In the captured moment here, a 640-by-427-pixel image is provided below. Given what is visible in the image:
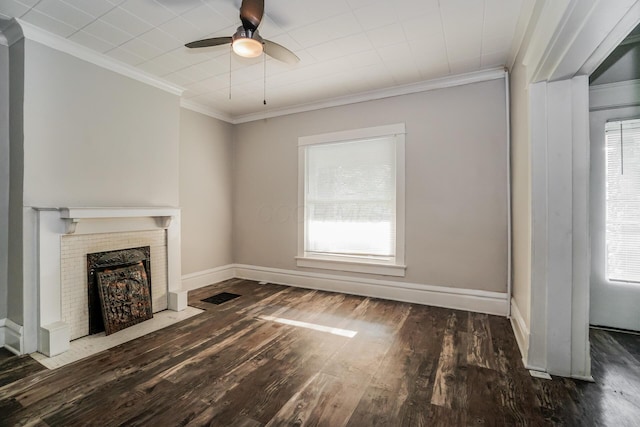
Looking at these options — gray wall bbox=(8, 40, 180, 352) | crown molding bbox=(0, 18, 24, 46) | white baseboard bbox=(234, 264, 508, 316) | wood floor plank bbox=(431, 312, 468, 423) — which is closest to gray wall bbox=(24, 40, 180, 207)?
gray wall bbox=(8, 40, 180, 352)

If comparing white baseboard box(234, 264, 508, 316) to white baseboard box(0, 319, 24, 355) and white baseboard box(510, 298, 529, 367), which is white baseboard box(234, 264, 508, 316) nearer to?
white baseboard box(510, 298, 529, 367)

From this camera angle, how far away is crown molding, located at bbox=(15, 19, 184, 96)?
96.0 inches

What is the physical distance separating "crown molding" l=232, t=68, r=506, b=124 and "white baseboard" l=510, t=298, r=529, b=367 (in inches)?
95.1

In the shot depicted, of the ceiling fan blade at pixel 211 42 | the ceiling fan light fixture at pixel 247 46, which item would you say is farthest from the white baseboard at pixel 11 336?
the ceiling fan light fixture at pixel 247 46

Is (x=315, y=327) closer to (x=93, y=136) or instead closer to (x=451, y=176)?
(x=451, y=176)

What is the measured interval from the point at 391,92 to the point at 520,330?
2.91 meters

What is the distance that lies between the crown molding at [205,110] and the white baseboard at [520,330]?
460 centimetres

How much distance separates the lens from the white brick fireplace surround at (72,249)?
7.98 feet

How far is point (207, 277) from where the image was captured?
4430 mm

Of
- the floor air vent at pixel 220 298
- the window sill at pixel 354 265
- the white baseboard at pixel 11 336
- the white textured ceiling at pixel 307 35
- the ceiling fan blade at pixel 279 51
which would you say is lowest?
the floor air vent at pixel 220 298

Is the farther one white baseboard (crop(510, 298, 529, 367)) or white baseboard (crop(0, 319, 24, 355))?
white baseboard (crop(0, 319, 24, 355))

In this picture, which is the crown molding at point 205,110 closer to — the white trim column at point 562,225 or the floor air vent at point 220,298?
the floor air vent at point 220,298

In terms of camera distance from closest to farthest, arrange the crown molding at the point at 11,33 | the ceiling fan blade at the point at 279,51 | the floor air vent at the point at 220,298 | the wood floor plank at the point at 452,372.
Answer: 1. the wood floor plank at the point at 452,372
2. the ceiling fan blade at the point at 279,51
3. the crown molding at the point at 11,33
4. the floor air vent at the point at 220,298

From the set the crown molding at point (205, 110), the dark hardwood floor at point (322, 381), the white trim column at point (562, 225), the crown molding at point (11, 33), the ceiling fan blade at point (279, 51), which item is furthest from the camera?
the crown molding at point (205, 110)
